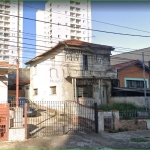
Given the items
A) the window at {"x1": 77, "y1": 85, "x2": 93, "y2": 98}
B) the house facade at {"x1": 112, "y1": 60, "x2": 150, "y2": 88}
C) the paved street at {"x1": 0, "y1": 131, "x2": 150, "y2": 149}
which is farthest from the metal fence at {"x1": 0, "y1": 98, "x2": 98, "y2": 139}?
the house facade at {"x1": 112, "y1": 60, "x2": 150, "y2": 88}

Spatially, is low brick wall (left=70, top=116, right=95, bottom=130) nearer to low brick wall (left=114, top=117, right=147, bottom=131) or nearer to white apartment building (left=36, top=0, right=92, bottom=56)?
low brick wall (left=114, top=117, right=147, bottom=131)

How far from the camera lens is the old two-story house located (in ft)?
58.3

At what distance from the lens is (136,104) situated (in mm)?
18141

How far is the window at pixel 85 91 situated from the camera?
1845 centimetres

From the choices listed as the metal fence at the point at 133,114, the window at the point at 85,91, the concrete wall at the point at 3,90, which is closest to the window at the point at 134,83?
the window at the point at 85,91

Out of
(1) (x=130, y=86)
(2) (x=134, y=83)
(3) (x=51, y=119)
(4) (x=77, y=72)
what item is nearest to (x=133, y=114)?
(3) (x=51, y=119)

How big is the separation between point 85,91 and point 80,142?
9.51 meters

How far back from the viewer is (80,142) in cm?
940

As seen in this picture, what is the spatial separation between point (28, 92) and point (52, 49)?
27.5 ft

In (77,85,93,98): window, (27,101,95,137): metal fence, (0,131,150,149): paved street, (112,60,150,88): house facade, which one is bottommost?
(0,131,150,149): paved street

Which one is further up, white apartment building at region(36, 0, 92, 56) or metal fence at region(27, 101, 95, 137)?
white apartment building at region(36, 0, 92, 56)

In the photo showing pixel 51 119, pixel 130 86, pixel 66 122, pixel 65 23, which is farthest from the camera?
pixel 65 23

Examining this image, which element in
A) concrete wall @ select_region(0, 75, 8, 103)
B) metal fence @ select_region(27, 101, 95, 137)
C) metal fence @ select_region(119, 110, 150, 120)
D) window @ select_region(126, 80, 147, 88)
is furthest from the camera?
window @ select_region(126, 80, 147, 88)

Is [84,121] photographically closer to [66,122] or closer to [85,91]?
[66,122]
